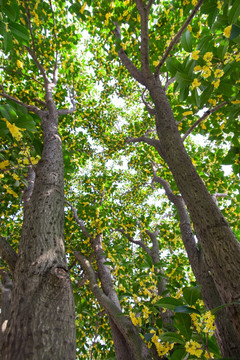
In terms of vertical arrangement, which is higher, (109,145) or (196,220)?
(109,145)

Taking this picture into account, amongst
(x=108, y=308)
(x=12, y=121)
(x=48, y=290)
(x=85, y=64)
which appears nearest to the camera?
(x=48, y=290)

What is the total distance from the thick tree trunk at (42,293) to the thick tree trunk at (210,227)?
85 cm

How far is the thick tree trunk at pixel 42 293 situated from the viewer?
2.92 ft

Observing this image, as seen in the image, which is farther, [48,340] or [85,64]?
[85,64]

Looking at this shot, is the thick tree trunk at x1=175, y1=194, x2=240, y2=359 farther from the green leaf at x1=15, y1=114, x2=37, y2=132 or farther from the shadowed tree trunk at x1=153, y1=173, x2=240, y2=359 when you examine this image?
the green leaf at x1=15, y1=114, x2=37, y2=132

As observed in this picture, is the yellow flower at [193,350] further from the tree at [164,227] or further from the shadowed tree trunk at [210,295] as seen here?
the shadowed tree trunk at [210,295]

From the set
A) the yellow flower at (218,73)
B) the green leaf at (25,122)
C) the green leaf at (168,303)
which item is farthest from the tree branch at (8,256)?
the yellow flower at (218,73)

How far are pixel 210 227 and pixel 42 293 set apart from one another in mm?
1067

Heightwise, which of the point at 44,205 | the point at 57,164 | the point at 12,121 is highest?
the point at 57,164

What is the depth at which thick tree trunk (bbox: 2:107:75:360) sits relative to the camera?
0.89 m

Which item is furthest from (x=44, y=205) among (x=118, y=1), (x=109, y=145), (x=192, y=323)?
(x=109, y=145)

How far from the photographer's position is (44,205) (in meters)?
1.74

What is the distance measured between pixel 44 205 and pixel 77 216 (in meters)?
3.61

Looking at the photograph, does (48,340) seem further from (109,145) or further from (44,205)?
(109,145)
